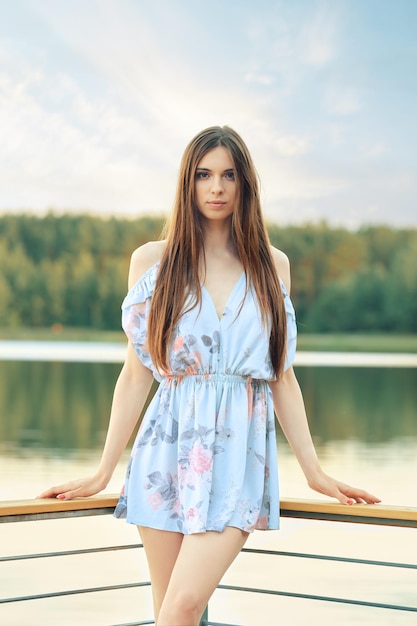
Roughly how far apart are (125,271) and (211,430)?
33.4 metres

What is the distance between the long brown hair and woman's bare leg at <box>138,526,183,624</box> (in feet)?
1.24

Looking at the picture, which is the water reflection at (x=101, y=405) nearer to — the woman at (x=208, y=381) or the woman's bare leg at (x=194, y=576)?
the woman at (x=208, y=381)

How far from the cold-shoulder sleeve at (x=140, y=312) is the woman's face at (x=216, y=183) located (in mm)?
196

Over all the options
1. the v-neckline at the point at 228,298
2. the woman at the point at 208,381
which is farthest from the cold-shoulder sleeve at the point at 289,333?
the v-neckline at the point at 228,298

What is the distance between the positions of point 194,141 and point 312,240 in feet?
105

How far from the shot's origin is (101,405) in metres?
19.1

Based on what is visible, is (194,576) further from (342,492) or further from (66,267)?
(66,267)

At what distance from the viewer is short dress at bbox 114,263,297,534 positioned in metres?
2.33

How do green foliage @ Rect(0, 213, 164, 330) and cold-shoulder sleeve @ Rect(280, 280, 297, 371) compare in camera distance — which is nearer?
cold-shoulder sleeve @ Rect(280, 280, 297, 371)

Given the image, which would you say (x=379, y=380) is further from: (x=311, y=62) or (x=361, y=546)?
(x=361, y=546)

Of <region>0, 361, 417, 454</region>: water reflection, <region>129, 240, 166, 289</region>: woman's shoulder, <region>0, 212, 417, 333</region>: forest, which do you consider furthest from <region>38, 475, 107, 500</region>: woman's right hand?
<region>0, 212, 417, 333</region>: forest

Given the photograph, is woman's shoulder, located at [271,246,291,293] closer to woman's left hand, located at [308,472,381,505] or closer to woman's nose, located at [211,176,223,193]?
woman's nose, located at [211,176,223,193]

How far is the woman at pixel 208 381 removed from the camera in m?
2.33

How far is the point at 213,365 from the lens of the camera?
93.9 inches
